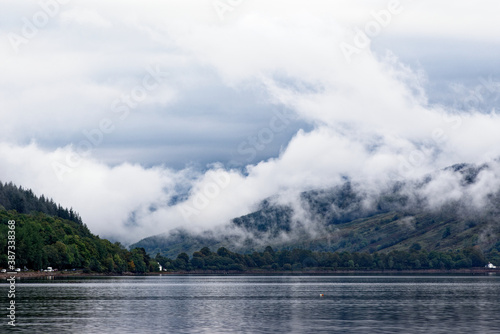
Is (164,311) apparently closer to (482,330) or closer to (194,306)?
(194,306)

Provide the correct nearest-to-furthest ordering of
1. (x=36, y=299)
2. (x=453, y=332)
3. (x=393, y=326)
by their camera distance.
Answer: (x=453, y=332), (x=393, y=326), (x=36, y=299)

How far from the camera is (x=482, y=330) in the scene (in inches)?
4414

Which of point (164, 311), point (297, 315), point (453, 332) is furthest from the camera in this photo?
point (164, 311)

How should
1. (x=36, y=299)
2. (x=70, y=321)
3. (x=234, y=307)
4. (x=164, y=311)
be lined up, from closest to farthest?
(x=70, y=321)
(x=164, y=311)
(x=234, y=307)
(x=36, y=299)

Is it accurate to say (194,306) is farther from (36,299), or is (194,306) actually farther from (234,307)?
(36,299)

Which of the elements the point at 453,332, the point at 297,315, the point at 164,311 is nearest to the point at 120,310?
the point at 164,311

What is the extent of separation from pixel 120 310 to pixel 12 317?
2993 centimetres

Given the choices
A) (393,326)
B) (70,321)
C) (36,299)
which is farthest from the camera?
(36,299)

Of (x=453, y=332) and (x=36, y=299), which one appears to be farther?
(x=36, y=299)

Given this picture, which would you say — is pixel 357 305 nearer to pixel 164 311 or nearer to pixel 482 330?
pixel 164 311

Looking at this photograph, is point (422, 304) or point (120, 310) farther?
point (422, 304)

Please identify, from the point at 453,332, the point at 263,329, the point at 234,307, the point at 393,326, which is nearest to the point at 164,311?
the point at 234,307

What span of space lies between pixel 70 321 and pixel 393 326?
56.7 metres

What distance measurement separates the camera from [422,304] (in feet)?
579
